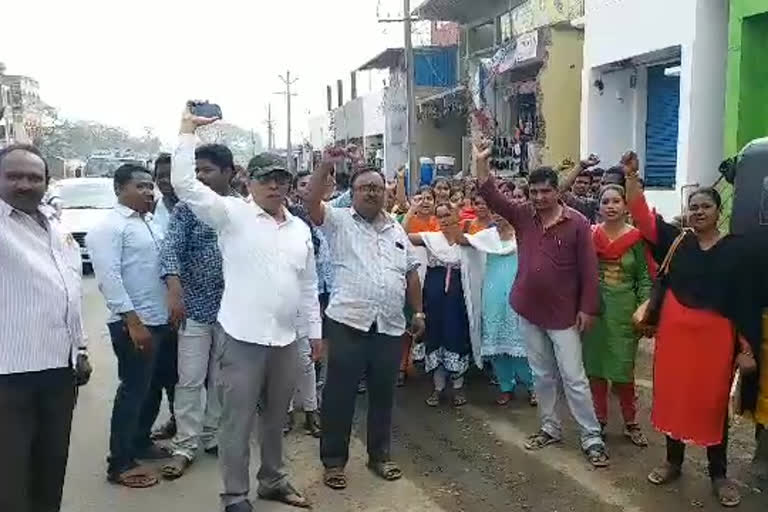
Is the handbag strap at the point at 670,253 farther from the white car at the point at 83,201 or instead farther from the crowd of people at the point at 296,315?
the white car at the point at 83,201

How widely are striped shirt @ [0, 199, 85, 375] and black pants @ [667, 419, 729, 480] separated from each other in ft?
10.4

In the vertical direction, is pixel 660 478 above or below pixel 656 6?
below

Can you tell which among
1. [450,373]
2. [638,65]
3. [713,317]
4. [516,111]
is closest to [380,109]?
[516,111]

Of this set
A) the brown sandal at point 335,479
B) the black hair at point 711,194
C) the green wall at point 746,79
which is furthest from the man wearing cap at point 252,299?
the green wall at point 746,79

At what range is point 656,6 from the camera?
12.0m

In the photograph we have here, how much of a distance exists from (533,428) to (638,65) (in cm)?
939

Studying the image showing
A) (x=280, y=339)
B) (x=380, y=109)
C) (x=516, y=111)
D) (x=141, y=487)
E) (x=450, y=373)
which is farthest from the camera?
(x=380, y=109)

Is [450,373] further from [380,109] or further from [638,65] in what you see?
[380,109]

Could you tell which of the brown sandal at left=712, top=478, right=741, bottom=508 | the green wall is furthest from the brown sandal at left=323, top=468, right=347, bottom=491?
the green wall

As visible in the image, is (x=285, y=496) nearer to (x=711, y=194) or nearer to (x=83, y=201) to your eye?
(x=711, y=194)

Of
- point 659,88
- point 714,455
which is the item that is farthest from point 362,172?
point 659,88

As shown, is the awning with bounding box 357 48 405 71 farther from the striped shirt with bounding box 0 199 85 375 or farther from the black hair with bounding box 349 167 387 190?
the striped shirt with bounding box 0 199 85 375

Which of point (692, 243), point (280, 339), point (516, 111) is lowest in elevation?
point (280, 339)

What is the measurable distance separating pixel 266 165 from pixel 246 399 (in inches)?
46.8
